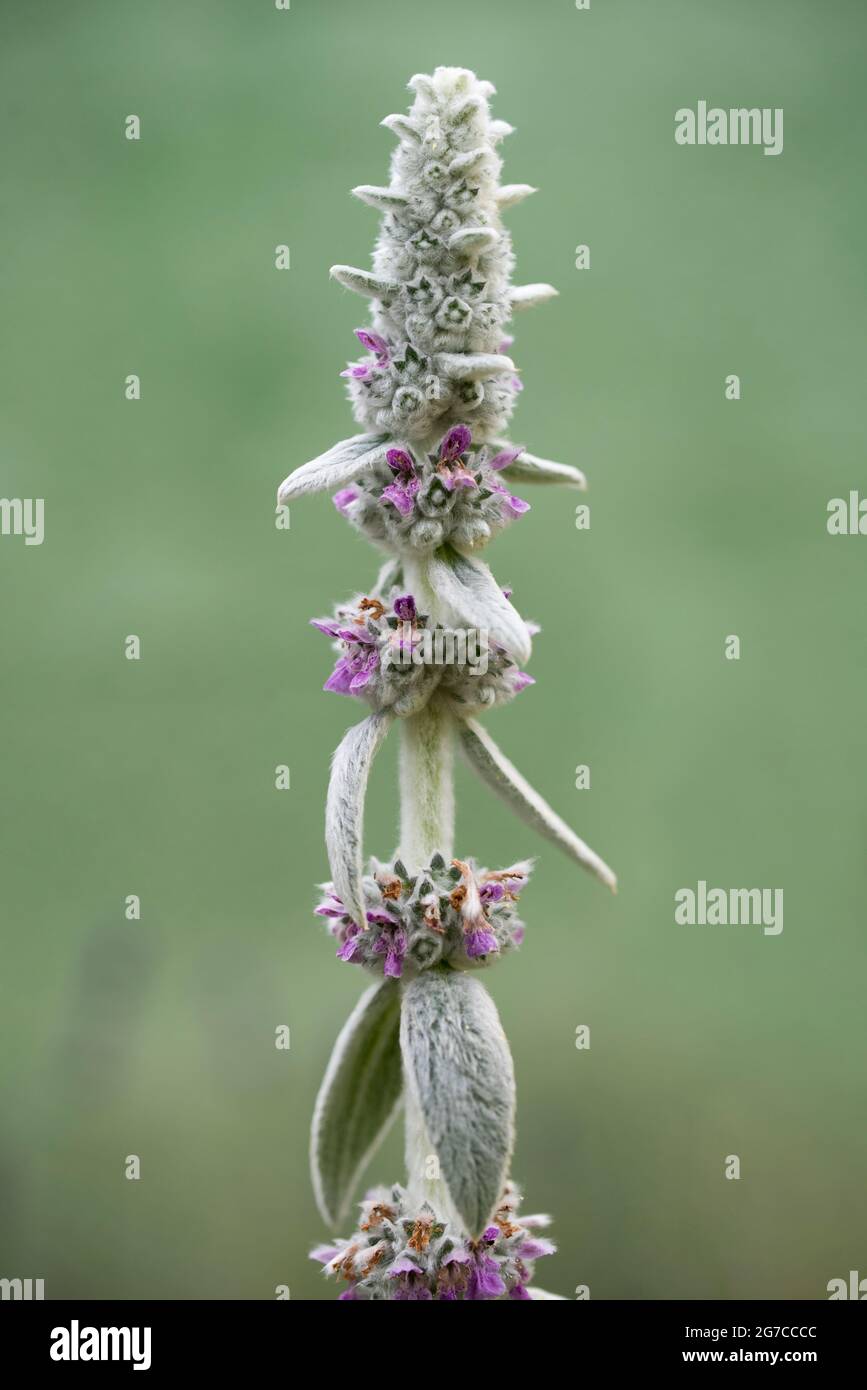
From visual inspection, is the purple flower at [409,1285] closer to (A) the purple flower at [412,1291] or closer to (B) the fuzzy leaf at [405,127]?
(A) the purple flower at [412,1291]

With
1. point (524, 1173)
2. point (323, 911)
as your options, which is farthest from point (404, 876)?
point (524, 1173)

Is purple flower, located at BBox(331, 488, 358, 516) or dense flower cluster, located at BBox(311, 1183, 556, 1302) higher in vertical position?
purple flower, located at BBox(331, 488, 358, 516)

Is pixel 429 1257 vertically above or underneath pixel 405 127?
underneath

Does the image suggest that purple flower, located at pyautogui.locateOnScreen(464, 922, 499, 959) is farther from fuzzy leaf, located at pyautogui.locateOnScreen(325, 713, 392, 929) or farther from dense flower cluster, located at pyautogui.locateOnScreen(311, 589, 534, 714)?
dense flower cluster, located at pyautogui.locateOnScreen(311, 589, 534, 714)

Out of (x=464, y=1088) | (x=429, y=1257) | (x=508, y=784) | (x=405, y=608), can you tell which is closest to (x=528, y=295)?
(x=405, y=608)

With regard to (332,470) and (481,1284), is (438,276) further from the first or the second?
(481,1284)

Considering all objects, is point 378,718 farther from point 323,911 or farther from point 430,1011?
point 430,1011

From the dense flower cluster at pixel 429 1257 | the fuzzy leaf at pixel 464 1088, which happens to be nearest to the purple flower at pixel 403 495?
the fuzzy leaf at pixel 464 1088

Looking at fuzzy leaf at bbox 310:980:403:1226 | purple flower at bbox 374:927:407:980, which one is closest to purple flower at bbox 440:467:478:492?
purple flower at bbox 374:927:407:980
